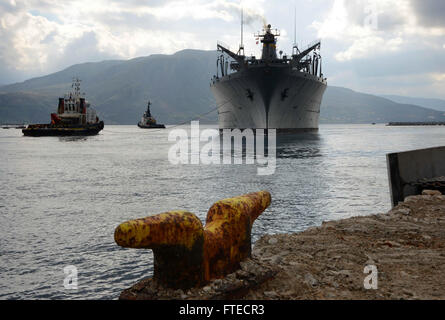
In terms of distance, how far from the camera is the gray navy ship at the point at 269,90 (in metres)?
45.6

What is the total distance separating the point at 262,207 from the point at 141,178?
14.8 meters

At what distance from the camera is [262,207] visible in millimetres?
4465

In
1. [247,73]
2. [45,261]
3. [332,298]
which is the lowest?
[45,261]

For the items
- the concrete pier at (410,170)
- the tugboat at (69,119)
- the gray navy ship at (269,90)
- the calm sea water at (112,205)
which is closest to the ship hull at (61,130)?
the tugboat at (69,119)

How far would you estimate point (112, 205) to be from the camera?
1203 cm

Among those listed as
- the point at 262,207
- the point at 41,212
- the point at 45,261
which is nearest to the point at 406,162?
the point at 262,207

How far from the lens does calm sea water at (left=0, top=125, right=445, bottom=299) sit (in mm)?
6086

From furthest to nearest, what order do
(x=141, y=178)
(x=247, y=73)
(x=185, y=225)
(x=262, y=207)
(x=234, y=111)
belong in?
(x=234, y=111), (x=247, y=73), (x=141, y=178), (x=262, y=207), (x=185, y=225)

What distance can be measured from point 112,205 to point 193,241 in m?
9.18

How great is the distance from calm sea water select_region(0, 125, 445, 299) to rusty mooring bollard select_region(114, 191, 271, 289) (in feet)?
6.79

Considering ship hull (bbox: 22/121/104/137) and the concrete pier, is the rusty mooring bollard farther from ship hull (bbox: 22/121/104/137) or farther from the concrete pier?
ship hull (bbox: 22/121/104/137)

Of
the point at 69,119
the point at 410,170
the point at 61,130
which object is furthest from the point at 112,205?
the point at 69,119

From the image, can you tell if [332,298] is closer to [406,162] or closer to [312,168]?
[406,162]

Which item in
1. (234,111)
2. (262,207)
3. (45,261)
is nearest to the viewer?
(262,207)
